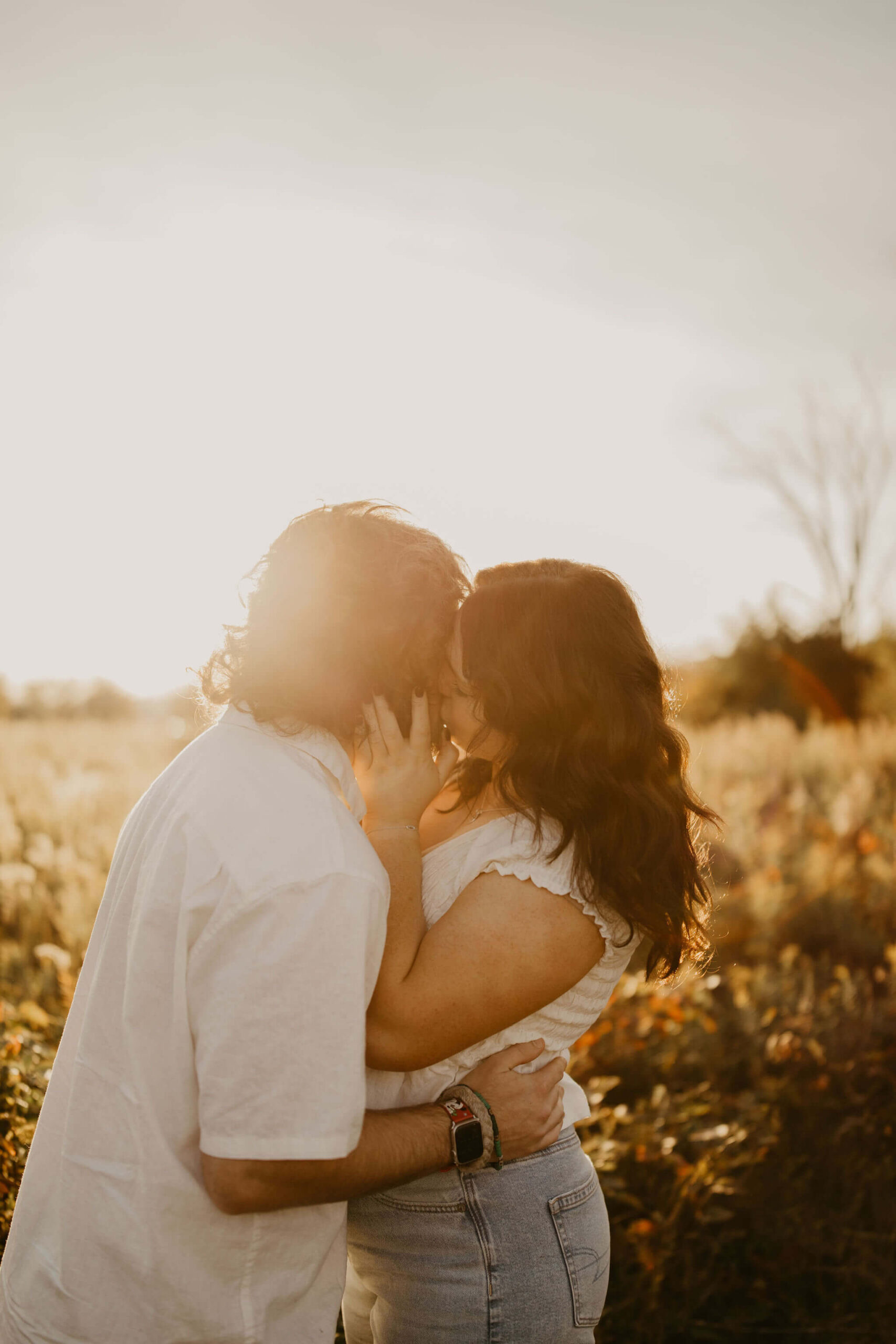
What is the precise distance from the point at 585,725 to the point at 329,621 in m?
0.72

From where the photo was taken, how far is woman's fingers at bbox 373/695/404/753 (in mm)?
2152

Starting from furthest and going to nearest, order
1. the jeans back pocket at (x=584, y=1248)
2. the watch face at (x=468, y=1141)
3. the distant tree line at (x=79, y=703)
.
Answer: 1. the distant tree line at (x=79, y=703)
2. the jeans back pocket at (x=584, y=1248)
3. the watch face at (x=468, y=1141)

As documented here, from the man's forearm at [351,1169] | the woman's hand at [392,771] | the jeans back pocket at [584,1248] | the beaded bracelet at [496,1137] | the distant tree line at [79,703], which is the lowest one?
the distant tree line at [79,703]

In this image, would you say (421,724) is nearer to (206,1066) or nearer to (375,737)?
(375,737)

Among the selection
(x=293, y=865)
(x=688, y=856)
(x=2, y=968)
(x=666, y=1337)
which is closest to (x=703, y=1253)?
(x=666, y=1337)

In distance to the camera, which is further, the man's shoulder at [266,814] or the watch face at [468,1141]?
the watch face at [468,1141]

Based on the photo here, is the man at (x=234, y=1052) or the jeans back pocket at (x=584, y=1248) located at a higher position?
the man at (x=234, y=1052)

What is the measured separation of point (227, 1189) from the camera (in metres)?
1.57

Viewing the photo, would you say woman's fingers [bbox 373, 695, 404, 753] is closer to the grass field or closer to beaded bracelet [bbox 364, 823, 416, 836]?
beaded bracelet [bbox 364, 823, 416, 836]

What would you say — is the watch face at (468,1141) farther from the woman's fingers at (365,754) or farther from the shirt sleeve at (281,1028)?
the woman's fingers at (365,754)

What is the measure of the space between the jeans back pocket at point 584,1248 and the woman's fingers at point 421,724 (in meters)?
1.09

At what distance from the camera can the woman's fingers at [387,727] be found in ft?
7.06

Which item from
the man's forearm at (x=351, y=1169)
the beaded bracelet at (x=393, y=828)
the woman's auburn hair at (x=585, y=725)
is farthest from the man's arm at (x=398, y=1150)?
the beaded bracelet at (x=393, y=828)

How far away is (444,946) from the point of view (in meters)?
1.98
